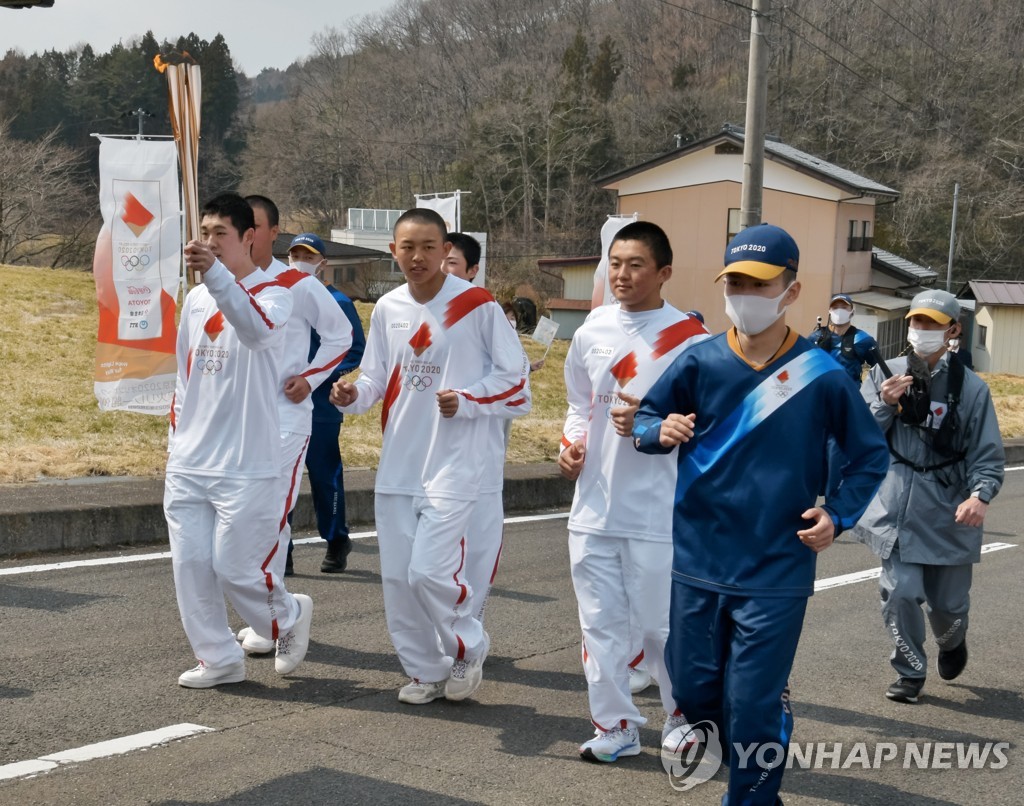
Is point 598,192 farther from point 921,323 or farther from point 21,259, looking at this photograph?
point 921,323

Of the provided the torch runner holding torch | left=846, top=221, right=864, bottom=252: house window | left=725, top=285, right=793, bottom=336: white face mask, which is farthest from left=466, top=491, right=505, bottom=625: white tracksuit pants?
left=846, top=221, right=864, bottom=252: house window

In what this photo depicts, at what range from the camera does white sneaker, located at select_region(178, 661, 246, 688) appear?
18.2 ft

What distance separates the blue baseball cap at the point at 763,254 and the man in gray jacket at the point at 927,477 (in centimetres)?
194

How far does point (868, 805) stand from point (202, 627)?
2.84m

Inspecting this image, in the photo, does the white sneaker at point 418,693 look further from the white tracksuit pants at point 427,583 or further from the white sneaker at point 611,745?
the white sneaker at point 611,745

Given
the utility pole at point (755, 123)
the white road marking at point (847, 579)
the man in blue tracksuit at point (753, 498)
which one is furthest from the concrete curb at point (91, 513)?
the utility pole at point (755, 123)

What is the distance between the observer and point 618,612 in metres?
4.96

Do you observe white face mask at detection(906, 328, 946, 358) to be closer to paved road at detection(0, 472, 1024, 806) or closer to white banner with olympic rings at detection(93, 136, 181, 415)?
paved road at detection(0, 472, 1024, 806)

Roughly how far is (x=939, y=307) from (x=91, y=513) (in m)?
5.79

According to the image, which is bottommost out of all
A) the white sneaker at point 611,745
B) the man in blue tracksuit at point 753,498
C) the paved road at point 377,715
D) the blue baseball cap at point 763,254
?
the paved road at point 377,715

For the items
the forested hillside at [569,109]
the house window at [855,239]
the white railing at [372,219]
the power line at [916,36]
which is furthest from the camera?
the power line at [916,36]

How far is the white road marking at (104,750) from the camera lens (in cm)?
448

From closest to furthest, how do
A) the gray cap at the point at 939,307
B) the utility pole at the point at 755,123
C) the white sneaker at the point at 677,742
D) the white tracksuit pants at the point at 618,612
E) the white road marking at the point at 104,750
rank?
the white road marking at the point at 104,750
the white sneaker at the point at 677,742
the white tracksuit pants at the point at 618,612
the gray cap at the point at 939,307
the utility pole at the point at 755,123

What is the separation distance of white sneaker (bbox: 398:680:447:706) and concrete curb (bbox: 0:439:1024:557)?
398cm
